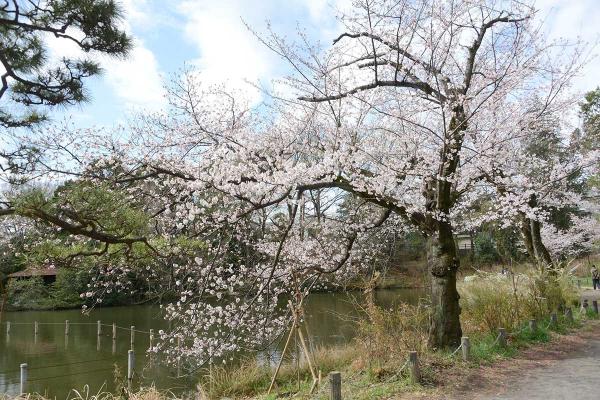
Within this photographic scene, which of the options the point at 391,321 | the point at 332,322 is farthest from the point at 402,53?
the point at 332,322

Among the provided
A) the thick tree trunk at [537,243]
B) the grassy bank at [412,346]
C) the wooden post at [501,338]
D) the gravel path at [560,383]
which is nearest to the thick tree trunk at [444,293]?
the grassy bank at [412,346]

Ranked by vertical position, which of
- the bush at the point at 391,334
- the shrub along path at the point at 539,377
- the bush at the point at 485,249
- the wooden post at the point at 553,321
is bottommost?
the shrub along path at the point at 539,377

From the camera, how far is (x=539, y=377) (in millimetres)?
5539

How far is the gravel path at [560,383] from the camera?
4.75 m

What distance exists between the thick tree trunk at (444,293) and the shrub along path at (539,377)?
77cm

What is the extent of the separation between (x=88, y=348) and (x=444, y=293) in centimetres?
1234

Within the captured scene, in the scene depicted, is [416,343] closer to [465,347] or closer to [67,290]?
[465,347]

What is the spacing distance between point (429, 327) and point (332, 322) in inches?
370

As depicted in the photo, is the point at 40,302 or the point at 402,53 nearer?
the point at 402,53

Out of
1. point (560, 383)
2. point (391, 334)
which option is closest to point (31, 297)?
point (391, 334)

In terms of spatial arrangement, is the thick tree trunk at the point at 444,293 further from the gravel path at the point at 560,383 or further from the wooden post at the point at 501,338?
the gravel path at the point at 560,383

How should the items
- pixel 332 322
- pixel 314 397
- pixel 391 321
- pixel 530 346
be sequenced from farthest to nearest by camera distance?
pixel 332 322, pixel 530 346, pixel 391 321, pixel 314 397

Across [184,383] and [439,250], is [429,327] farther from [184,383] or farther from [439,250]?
[184,383]

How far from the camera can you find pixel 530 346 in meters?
7.30
